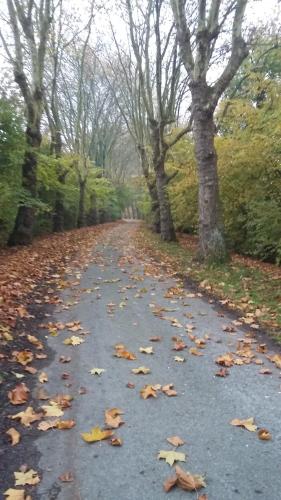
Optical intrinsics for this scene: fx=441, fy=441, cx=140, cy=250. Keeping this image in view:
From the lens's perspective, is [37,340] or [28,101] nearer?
[37,340]

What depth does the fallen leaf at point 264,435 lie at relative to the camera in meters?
3.38

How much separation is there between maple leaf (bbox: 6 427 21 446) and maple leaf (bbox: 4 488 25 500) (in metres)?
0.57

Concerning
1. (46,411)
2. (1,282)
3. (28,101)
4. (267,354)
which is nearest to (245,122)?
(28,101)

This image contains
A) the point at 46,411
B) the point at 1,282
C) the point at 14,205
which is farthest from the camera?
the point at 14,205

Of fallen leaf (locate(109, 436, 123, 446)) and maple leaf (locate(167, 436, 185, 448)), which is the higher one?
maple leaf (locate(167, 436, 185, 448))

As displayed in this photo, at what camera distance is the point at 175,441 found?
3.35 meters

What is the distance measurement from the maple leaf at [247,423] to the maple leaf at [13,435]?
173cm

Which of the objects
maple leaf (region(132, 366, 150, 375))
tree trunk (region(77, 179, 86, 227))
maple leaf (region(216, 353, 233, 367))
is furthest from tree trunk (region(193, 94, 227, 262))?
tree trunk (region(77, 179, 86, 227))

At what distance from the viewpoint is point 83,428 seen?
3.59 m

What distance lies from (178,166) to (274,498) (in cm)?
1838

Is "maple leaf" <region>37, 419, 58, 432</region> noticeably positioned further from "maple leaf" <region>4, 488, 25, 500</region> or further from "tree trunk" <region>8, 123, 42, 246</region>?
"tree trunk" <region>8, 123, 42, 246</region>

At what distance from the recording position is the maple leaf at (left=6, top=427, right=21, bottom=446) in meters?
3.40

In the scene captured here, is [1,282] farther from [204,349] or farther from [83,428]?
[83,428]

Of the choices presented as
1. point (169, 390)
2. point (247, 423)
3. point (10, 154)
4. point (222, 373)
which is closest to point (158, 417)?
point (169, 390)
